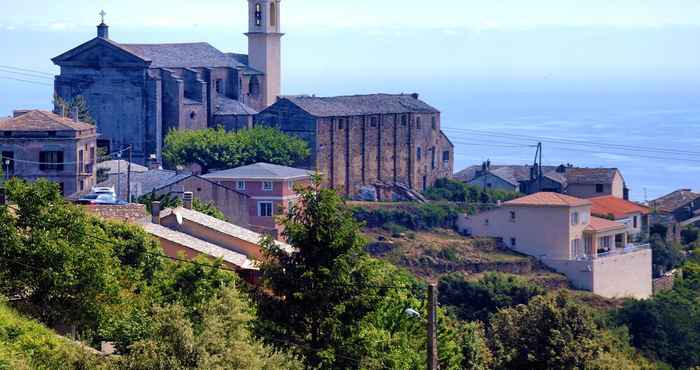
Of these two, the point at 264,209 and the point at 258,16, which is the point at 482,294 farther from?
the point at 258,16

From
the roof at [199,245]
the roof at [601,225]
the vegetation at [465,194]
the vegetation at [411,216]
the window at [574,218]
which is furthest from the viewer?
the vegetation at [465,194]

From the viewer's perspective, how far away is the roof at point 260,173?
64750mm

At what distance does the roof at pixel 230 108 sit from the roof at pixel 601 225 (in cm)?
1695

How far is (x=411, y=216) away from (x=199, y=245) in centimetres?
3475

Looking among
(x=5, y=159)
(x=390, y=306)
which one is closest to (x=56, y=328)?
(x=390, y=306)

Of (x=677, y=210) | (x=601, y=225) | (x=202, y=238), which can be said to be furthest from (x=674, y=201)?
(x=202, y=238)

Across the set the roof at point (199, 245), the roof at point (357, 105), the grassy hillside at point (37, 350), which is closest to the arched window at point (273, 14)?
the roof at point (357, 105)

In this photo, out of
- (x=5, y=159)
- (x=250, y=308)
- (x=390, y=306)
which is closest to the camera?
(x=250, y=308)

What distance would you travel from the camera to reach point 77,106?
72500 millimetres

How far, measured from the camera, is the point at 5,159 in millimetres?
57094

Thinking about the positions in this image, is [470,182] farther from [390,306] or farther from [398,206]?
[390,306]

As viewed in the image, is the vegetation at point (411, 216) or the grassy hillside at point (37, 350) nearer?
the grassy hillside at point (37, 350)

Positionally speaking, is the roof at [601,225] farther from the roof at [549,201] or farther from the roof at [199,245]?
the roof at [199,245]

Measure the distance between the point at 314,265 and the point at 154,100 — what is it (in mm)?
47209
